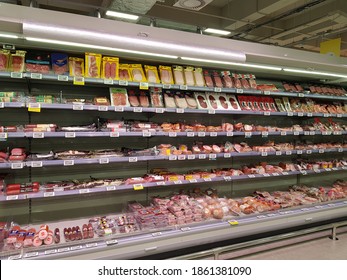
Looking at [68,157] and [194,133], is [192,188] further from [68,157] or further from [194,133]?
[68,157]

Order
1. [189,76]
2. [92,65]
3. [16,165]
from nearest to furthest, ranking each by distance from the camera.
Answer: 1. [16,165]
2. [92,65]
3. [189,76]

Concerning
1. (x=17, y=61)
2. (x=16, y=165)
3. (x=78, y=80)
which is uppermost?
(x=17, y=61)

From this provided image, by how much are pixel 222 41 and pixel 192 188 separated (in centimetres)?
214

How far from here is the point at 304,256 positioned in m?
3.32

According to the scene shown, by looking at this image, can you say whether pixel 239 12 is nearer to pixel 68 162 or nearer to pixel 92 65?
pixel 92 65

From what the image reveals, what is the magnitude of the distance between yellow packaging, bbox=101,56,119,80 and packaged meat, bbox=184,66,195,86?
93cm

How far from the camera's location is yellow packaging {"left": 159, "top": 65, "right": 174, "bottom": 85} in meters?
3.30

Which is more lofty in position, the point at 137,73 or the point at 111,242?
the point at 137,73

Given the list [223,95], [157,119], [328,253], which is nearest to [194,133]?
[157,119]

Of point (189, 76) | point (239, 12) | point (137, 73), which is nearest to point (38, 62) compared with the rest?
point (137, 73)

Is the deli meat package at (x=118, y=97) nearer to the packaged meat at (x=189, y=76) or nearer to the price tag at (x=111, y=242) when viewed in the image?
the packaged meat at (x=189, y=76)

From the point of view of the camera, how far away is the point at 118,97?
3.14 metres

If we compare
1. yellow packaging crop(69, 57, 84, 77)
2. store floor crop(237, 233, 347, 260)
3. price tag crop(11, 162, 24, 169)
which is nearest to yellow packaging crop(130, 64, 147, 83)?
yellow packaging crop(69, 57, 84, 77)

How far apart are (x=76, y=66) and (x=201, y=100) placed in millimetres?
1677
